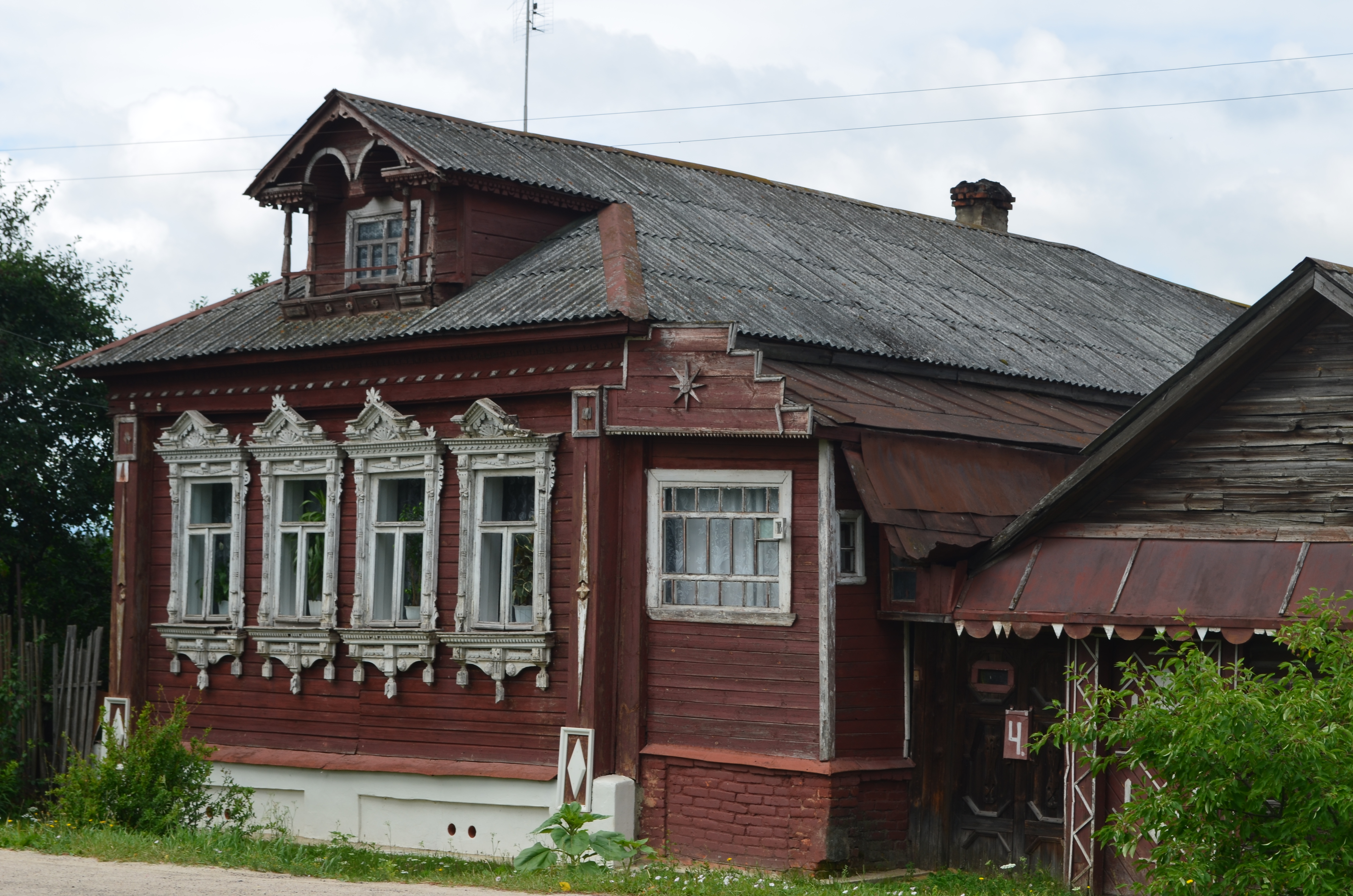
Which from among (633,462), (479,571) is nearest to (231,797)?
(479,571)

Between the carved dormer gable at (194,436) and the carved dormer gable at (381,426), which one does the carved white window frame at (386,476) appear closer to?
the carved dormer gable at (381,426)

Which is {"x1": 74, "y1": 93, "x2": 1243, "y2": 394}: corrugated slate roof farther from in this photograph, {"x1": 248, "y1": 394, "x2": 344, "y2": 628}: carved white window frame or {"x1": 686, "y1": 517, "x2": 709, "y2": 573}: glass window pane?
{"x1": 686, "y1": 517, "x2": 709, "y2": 573}: glass window pane

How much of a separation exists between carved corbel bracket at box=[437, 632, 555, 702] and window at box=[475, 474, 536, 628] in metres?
0.17

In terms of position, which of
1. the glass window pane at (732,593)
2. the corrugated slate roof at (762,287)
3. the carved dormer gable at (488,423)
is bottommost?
the glass window pane at (732,593)

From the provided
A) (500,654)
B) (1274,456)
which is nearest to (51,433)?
(500,654)

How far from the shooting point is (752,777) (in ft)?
46.2

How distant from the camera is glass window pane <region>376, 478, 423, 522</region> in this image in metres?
16.7

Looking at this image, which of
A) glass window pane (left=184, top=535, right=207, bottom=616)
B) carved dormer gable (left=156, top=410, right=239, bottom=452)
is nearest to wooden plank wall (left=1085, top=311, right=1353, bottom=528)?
carved dormer gable (left=156, top=410, right=239, bottom=452)

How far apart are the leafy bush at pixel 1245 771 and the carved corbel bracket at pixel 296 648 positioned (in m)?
8.70

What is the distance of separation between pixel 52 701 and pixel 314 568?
15.9 feet

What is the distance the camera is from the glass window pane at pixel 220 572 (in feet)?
59.7

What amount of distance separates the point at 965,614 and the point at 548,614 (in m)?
3.82

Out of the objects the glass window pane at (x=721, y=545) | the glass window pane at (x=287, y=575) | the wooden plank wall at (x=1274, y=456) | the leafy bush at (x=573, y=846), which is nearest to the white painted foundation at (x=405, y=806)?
the leafy bush at (x=573, y=846)

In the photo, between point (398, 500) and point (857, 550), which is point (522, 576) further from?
point (857, 550)
